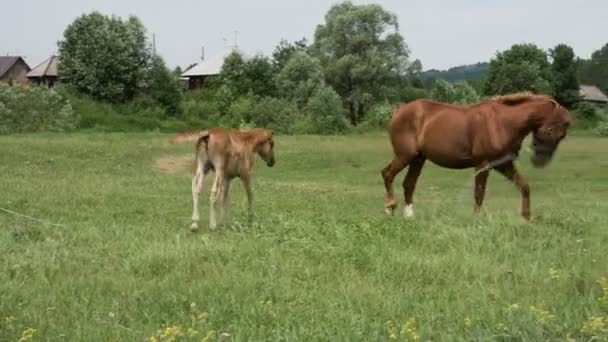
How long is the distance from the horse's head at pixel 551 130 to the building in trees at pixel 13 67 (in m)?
83.1

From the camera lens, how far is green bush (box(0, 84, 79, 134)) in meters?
34.9

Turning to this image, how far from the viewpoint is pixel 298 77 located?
5356 centimetres

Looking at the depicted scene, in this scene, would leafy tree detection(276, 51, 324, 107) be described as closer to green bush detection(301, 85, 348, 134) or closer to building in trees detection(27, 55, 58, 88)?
green bush detection(301, 85, 348, 134)

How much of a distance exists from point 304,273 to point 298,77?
47.3 metres

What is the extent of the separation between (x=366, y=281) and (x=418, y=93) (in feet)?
170

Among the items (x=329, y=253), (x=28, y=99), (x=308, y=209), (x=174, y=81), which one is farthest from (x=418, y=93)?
(x=329, y=253)

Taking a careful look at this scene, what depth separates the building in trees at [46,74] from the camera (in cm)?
7319

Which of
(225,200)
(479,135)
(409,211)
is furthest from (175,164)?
(479,135)

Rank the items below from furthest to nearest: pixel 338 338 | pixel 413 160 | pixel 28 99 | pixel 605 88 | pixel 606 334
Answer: pixel 605 88
pixel 28 99
pixel 413 160
pixel 338 338
pixel 606 334

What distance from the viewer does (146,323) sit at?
545 centimetres

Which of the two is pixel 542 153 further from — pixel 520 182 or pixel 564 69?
pixel 564 69

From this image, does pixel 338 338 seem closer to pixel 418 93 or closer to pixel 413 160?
pixel 413 160

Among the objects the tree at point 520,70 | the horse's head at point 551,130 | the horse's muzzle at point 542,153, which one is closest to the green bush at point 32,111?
the tree at point 520,70

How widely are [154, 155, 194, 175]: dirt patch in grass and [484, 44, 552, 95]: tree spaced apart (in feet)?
62.8
